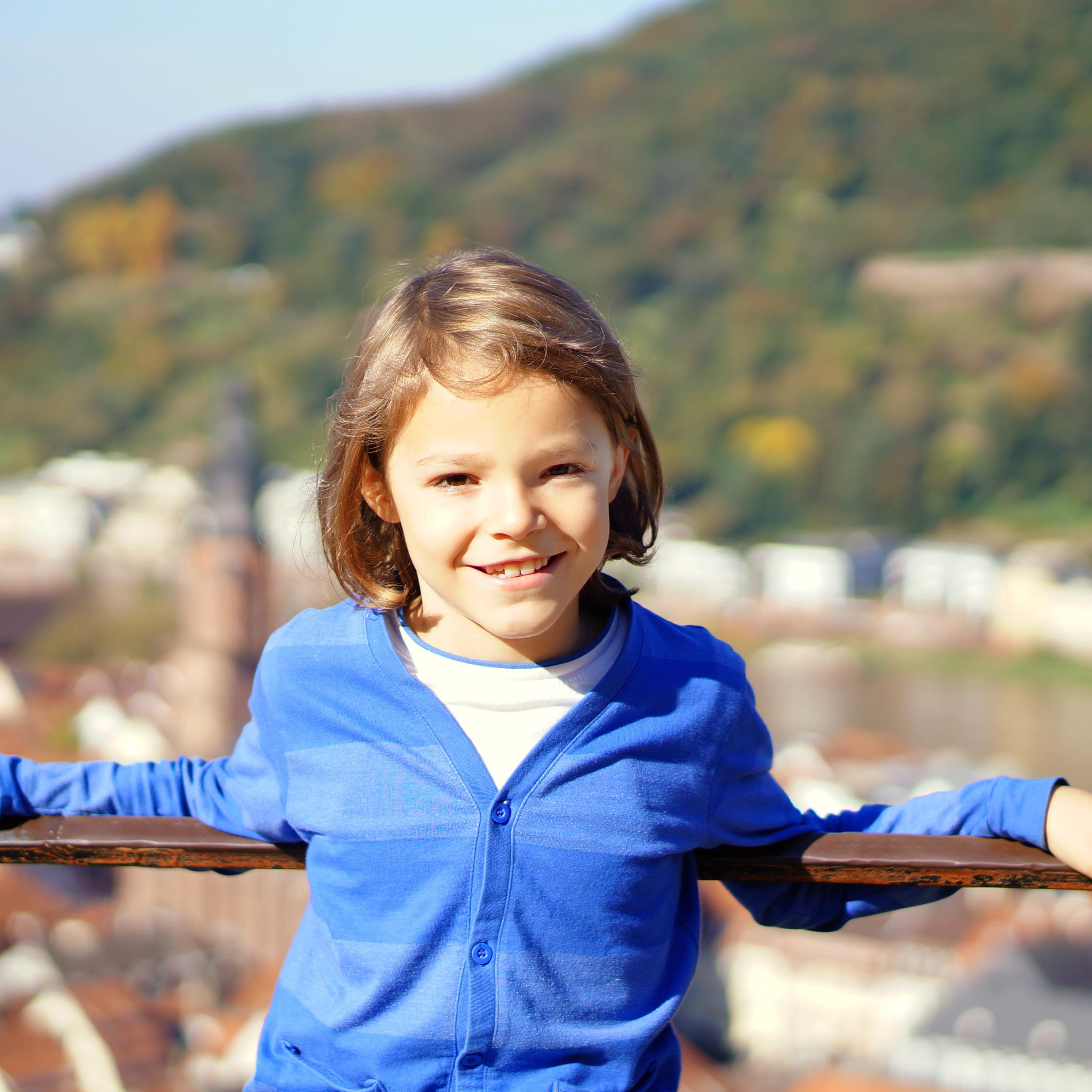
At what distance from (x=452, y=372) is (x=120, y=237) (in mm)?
45481

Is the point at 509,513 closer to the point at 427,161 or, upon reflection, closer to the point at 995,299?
the point at 995,299

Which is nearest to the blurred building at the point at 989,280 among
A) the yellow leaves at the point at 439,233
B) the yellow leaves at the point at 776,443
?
the yellow leaves at the point at 776,443

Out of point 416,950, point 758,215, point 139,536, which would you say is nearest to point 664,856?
point 416,950

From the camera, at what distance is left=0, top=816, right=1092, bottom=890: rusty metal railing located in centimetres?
71

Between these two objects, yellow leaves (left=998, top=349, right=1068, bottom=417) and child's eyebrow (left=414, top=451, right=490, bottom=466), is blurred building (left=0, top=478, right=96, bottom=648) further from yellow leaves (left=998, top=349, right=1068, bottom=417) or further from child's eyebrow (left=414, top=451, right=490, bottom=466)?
child's eyebrow (left=414, top=451, right=490, bottom=466)

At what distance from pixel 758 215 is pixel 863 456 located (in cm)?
1332

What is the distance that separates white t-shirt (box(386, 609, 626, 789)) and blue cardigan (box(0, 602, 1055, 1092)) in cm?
1

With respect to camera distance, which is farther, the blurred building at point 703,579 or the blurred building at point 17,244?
the blurred building at point 17,244

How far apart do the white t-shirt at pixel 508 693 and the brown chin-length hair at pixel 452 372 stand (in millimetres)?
46

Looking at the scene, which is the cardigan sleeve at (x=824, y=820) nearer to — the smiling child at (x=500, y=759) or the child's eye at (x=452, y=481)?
the smiling child at (x=500, y=759)

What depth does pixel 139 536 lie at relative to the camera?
3014cm

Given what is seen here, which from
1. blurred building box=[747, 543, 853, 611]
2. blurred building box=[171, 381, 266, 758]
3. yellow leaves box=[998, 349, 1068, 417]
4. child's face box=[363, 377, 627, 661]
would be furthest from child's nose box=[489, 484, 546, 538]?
yellow leaves box=[998, 349, 1068, 417]

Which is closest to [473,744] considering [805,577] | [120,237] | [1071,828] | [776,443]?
[1071,828]

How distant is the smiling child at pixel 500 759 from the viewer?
680mm
